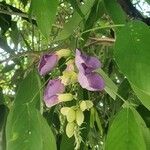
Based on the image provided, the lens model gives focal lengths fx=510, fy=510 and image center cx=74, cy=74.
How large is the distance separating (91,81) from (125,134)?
8cm

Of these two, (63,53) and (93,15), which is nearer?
(63,53)

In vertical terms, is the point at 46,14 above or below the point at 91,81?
above

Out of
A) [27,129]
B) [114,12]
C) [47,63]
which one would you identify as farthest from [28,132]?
[114,12]

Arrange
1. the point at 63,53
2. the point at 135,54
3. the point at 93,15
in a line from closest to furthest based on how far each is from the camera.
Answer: the point at 135,54, the point at 63,53, the point at 93,15

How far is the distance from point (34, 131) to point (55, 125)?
0.43 m

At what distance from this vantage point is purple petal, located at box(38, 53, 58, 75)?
706 mm

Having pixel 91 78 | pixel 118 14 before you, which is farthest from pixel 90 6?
pixel 91 78

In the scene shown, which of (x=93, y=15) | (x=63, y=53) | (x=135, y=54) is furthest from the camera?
(x=93, y=15)

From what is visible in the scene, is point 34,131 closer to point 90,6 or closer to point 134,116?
point 134,116

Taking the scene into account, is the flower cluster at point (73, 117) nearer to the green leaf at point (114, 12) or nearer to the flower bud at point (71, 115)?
the flower bud at point (71, 115)

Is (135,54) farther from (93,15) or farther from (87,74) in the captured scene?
(93,15)

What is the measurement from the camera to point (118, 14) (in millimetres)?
Answer: 736

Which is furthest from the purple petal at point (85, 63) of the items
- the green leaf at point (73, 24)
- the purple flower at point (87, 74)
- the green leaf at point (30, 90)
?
the green leaf at point (73, 24)

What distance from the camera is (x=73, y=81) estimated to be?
→ 0.66m
